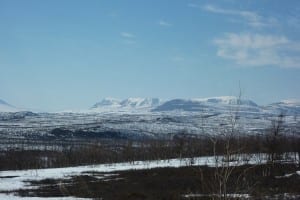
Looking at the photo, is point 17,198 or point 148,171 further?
point 148,171

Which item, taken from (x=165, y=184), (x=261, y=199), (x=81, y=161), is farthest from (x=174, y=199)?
(x=81, y=161)

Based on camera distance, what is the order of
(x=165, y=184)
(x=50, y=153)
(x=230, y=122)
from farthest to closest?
(x=50, y=153) → (x=165, y=184) → (x=230, y=122)

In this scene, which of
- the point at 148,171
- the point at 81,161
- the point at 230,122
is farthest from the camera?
the point at 81,161

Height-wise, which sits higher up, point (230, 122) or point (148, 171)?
point (230, 122)

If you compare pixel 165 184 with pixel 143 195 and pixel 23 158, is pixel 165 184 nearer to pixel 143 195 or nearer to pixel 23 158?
pixel 143 195

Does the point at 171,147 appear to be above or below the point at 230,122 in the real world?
below

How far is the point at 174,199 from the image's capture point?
32719mm

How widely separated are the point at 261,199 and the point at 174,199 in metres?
5.98

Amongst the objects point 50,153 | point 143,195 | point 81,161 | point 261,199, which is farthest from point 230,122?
point 50,153

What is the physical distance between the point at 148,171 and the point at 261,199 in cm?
3680

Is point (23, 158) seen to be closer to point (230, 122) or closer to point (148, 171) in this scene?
point (148, 171)

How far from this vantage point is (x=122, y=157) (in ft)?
422

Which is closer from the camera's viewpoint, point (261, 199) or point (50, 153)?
point (261, 199)

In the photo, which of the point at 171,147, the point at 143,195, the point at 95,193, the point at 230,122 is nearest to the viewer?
the point at 230,122
